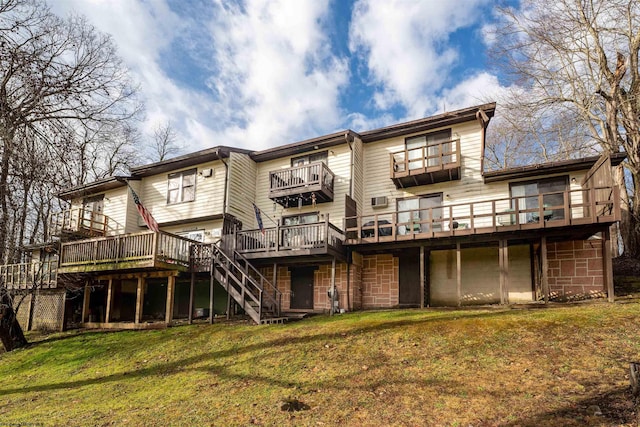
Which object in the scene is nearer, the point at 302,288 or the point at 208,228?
the point at 302,288

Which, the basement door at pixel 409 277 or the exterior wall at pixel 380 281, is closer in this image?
the basement door at pixel 409 277

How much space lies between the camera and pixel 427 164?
1711 centimetres

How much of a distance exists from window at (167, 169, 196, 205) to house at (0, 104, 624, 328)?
0.24ft

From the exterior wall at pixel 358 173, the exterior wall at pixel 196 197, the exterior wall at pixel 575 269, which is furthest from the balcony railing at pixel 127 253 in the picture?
the exterior wall at pixel 575 269

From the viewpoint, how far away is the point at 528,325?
9688 mm

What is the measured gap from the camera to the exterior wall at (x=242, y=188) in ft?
64.3

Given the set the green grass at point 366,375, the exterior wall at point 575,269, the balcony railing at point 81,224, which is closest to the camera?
the green grass at point 366,375

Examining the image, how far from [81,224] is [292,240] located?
13.4 meters

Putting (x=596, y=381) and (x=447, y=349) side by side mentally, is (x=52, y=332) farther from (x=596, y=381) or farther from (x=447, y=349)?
(x=596, y=381)

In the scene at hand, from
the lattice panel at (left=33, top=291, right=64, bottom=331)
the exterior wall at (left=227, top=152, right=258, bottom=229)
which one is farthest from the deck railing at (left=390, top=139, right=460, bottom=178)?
the lattice panel at (left=33, top=291, right=64, bottom=331)

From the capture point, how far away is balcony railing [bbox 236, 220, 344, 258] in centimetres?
1598

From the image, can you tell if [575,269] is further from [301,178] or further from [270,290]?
[270,290]

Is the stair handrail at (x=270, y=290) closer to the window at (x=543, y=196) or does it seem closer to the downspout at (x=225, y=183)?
the downspout at (x=225, y=183)

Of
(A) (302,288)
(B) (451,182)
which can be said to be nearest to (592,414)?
(B) (451,182)
